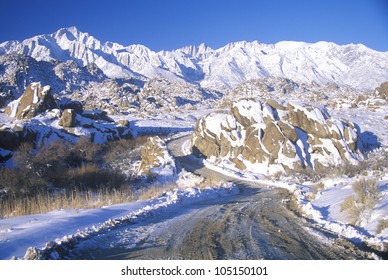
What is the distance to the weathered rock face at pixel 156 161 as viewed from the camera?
32784mm

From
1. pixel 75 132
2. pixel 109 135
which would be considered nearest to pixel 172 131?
pixel 109 135

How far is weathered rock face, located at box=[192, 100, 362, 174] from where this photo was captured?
33.2 m

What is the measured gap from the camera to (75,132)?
144 ft

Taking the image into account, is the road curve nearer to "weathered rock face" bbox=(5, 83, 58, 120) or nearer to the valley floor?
the valley floor

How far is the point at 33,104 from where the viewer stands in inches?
2092

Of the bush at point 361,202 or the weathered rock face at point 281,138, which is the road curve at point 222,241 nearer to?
the bush at point 361,202

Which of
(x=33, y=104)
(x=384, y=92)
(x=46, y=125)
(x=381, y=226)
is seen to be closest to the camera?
(x=381, y=226)

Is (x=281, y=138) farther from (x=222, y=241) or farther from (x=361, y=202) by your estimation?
(x=222, y=241)

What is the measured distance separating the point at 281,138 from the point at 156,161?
1262cm

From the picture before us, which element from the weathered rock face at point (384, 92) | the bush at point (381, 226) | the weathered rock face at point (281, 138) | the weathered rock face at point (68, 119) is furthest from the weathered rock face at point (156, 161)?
the weathered rock face at point (384, 92)

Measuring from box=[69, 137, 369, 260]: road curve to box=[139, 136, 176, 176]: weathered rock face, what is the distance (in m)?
22.0

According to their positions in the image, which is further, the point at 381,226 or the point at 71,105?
the point at 71,105

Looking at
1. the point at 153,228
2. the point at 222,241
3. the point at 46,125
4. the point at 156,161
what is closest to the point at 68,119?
the point at 46,125
